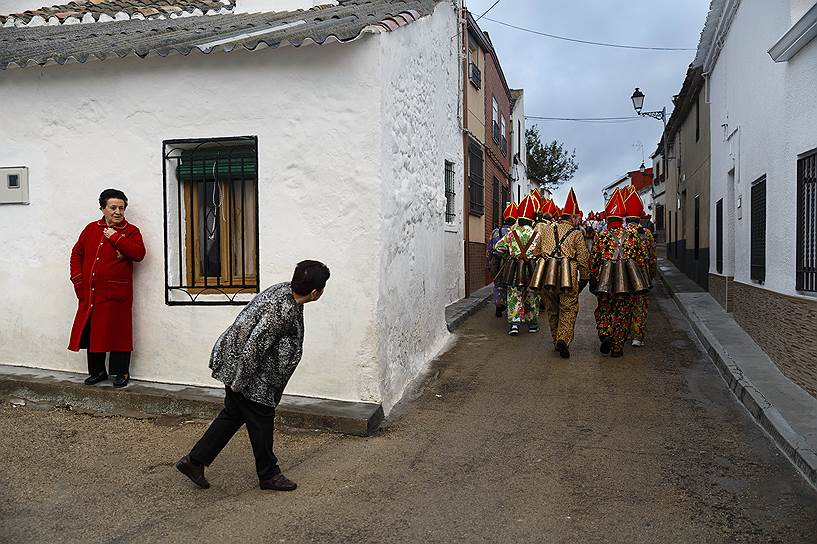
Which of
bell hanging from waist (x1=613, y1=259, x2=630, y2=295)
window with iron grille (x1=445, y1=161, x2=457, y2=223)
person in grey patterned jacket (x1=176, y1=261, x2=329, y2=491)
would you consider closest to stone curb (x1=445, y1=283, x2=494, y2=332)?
window with iron grille (x1=445, y1=161, x2=457, y2=223)

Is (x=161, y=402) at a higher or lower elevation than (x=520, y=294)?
lower

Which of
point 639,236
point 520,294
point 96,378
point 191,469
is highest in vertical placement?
point 639,236

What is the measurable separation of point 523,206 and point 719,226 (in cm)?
502

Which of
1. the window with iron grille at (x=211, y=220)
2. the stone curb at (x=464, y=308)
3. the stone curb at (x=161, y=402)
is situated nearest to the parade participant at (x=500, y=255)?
the stone curb at (x=464, y=308)

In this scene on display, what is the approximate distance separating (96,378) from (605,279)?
5.52 meters

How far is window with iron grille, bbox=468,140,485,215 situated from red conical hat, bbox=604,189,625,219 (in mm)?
5388

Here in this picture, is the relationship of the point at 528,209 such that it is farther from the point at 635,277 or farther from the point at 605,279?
the point at 635,277

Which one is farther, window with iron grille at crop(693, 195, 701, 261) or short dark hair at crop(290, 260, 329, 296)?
window with iron grille at crop(693, 195, 701, 261)

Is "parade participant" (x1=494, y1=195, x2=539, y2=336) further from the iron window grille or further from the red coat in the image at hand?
the iron window grille

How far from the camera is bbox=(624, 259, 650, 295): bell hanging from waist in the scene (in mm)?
8883

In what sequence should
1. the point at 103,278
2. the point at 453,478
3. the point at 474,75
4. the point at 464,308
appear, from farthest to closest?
the point at 474,75 < the point at 464,308 < the point at 103,278 < the point at 453,478

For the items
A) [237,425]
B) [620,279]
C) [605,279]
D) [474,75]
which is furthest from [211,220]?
[474,75]

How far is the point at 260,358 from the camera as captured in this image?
14.8 feet

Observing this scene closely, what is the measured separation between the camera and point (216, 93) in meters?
6.52
